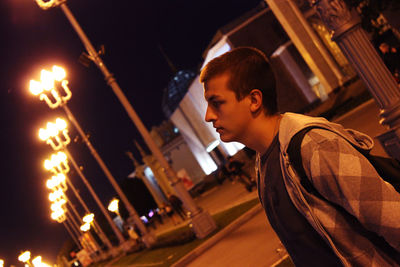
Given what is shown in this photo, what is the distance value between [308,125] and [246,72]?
1.54 ft

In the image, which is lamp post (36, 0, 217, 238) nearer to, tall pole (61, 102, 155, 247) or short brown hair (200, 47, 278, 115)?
tall pole (61, 102, 155, 247)

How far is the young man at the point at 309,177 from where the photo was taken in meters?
1.86

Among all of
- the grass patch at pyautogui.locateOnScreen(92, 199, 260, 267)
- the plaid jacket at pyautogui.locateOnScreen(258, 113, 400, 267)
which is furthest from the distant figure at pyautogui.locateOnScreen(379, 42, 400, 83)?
the plaid jacket at pyautogui.locateOnScreen(258, 113, 400, 267)

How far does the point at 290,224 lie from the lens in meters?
2.20

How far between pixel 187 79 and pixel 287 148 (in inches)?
3311

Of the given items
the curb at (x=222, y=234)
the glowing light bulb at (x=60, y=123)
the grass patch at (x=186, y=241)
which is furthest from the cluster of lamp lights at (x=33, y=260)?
the glowing light bulb at (x=60, y=123)

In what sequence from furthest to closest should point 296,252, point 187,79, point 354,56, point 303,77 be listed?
point 187,79
point 303,77
point 354,56
point 296,252

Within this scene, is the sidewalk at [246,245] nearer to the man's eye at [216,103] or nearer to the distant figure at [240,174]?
the distant figure at [240,174]

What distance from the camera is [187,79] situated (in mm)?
85438

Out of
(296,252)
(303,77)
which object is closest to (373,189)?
(296,252)

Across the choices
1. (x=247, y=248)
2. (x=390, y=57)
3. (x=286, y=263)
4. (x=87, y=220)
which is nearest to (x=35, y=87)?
(x=87, y=220)

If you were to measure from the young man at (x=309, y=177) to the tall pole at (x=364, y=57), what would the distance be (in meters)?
5.11

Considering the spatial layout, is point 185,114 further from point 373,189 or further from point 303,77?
point 373,189

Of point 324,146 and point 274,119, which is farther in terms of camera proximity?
point 274,119
